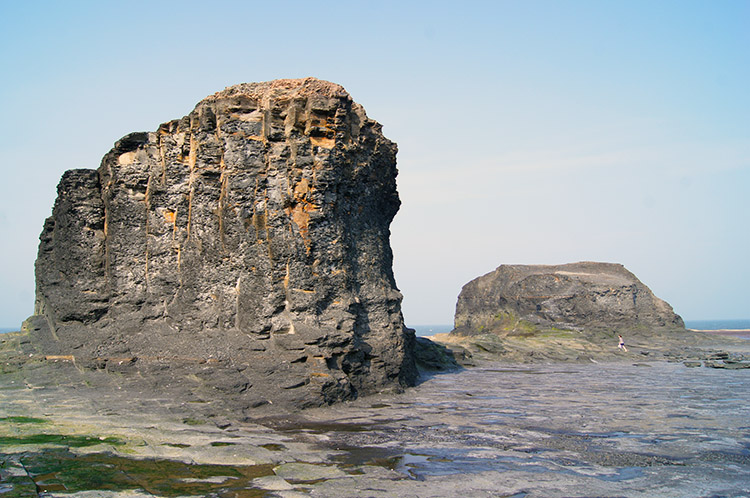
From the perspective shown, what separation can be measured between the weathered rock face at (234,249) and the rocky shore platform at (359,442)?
117cm

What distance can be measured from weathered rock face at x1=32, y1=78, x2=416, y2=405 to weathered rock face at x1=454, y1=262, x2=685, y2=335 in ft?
70.9

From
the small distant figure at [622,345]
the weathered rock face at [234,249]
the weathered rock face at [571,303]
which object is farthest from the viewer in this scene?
the weathered rock face at [571,303]

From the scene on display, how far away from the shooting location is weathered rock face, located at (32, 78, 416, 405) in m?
14.2

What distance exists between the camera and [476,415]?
1234cm

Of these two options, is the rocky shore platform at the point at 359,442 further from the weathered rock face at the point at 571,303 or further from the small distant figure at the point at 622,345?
the weathered rock face at the point at 571,303

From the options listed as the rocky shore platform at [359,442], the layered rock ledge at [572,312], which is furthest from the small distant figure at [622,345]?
the rocky shore platform at [359,442]

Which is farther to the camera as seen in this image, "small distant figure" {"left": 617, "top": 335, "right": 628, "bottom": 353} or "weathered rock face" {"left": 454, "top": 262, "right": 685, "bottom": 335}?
"weathered rock face" {"left": 454, "top": 262, "right": 685, "bottom": 335}

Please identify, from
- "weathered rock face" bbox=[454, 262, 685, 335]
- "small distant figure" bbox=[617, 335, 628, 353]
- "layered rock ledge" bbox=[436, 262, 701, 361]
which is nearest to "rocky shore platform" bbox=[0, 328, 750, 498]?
"small distant figure" bbox=[617, 335, 628, 353]

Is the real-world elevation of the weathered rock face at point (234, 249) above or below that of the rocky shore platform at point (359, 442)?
above

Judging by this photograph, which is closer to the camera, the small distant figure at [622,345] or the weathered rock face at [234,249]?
the weathered rock face at [234,249]

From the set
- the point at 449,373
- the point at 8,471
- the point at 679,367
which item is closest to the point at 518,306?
the point at 679,367

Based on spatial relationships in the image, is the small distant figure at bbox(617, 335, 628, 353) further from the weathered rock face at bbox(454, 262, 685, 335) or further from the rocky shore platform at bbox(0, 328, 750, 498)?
the rocky shore platform at bbox(0, 328, 750, 498)

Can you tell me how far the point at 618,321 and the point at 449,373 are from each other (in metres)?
18.7

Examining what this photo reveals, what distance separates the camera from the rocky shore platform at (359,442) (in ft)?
23.6
